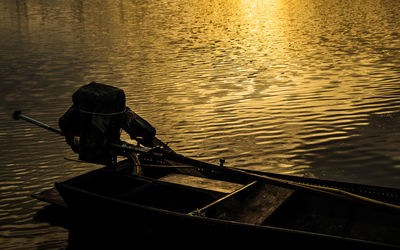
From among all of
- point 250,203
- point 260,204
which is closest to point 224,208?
point 250,203

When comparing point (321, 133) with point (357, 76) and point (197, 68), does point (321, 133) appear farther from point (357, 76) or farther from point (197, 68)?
point (197, 68)

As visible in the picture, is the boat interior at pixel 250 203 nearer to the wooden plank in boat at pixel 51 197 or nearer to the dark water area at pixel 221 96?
the wooden plank in boat at pixel 51 197

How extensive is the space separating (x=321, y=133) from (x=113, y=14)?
180 ft

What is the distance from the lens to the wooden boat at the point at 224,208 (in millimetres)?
8828

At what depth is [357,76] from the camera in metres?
25.7

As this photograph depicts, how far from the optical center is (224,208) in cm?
985

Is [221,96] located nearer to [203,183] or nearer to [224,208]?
[203,183]

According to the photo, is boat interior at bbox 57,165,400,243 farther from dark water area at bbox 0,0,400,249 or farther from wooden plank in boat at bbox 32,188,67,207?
dark water area at bbox 0,0,400,249

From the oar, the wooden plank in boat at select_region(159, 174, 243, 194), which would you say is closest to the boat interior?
the wooden plank in boat at select_region(159, 174, 243, 194)

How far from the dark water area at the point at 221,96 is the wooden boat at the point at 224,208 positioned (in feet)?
3.87

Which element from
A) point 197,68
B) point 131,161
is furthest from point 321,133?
point 197,68

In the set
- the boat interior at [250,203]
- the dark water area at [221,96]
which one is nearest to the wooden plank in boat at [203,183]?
the boat interior at [250,203]

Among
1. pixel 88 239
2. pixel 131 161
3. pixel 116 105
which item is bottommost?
pixel 88 239

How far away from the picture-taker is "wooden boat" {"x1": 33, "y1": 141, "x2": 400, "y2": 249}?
8.83 meters
